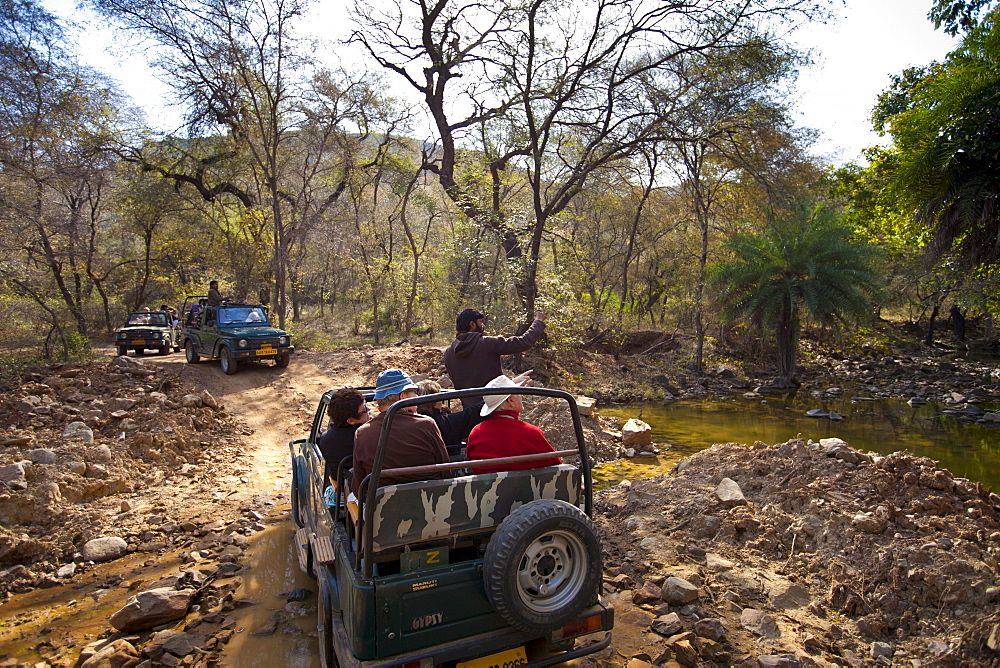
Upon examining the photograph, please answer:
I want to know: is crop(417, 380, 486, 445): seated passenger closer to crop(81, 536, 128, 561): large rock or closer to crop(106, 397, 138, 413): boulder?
crop(81, 536, 128, 561): large rock

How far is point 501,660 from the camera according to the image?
295cm

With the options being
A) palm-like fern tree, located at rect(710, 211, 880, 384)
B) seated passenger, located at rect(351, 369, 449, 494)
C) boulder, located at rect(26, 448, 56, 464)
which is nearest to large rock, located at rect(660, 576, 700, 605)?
seated passenger, located at rect(351, 369, 449, 494)


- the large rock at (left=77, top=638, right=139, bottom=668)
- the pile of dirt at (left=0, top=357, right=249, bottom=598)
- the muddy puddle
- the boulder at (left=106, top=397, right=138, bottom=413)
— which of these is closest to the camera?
the large rock at (left=77, top=638, right=139, bottom=668)

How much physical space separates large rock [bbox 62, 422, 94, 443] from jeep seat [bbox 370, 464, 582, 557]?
6640mm

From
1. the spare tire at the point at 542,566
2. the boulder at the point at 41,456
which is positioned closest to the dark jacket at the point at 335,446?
the spare tire at the point at 542,566

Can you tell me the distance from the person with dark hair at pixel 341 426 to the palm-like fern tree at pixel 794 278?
14.4m

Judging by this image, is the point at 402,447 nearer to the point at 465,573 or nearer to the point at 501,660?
the point at 465,573

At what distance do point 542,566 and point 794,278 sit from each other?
52.2ft

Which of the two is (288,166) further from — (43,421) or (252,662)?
(252,662)

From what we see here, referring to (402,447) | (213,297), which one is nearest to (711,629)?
(402,447)

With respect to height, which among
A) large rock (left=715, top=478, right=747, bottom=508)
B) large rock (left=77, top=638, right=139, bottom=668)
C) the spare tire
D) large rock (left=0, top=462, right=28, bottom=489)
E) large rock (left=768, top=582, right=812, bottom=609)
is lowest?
large rock (left=77, top=638, right=139, bottom=668)

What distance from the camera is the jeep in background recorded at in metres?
17.1

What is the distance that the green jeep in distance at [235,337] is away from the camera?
12.9m

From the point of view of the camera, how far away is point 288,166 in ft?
78.9
